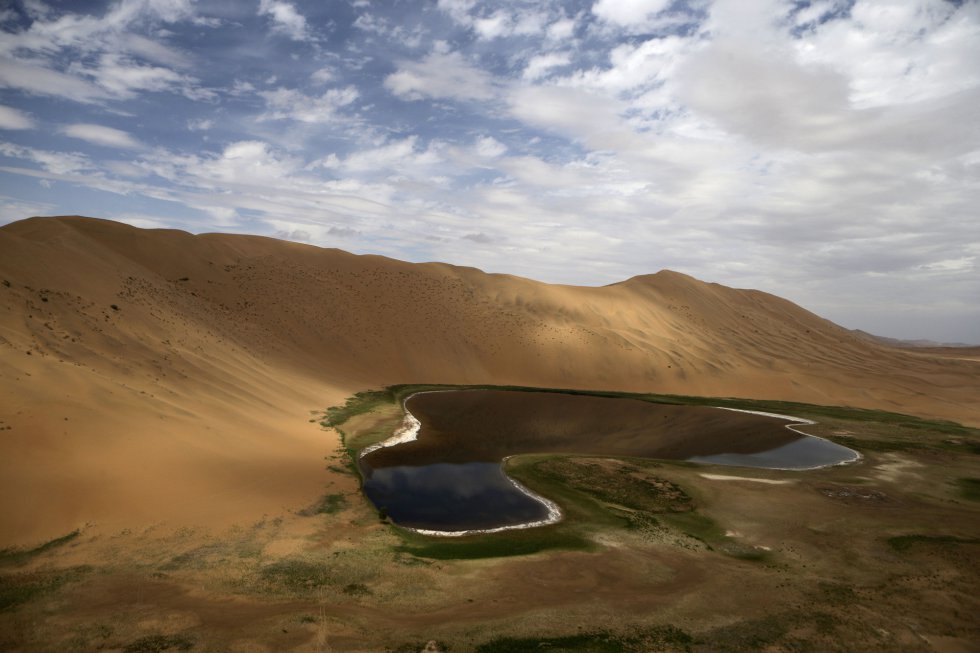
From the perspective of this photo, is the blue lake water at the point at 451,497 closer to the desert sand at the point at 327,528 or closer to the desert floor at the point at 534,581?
the desert sand at the point at 327,528

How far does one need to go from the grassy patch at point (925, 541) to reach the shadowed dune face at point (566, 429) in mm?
11630

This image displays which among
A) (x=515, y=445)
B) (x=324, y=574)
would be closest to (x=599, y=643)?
(x=324, y=574)

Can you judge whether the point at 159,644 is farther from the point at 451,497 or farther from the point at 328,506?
the point at 451,497

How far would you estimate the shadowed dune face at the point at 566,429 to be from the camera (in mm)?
27000

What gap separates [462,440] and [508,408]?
993cm

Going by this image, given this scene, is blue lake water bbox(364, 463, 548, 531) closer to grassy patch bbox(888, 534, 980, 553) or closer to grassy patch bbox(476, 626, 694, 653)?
grassy patch bbox(476, 626, 694, 653)

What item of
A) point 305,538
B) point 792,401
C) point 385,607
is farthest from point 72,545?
point 792,401

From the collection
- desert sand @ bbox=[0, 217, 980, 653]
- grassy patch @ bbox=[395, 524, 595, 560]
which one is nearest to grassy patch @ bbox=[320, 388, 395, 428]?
desert sand @ bbox=[0, 217, 980, 653]

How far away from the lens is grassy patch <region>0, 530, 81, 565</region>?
11336 mm

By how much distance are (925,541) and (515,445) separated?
1792 centimetres

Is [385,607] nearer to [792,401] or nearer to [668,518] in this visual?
[668,518]

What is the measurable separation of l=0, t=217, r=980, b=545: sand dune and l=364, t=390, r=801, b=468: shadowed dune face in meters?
6.73

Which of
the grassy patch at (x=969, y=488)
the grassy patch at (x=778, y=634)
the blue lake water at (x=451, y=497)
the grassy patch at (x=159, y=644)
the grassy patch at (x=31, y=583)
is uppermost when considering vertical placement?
the grassy patch at (x=969, y=488)

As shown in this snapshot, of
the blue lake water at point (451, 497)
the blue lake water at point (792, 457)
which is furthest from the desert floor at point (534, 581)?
the blue lake water at point (792, 457)
